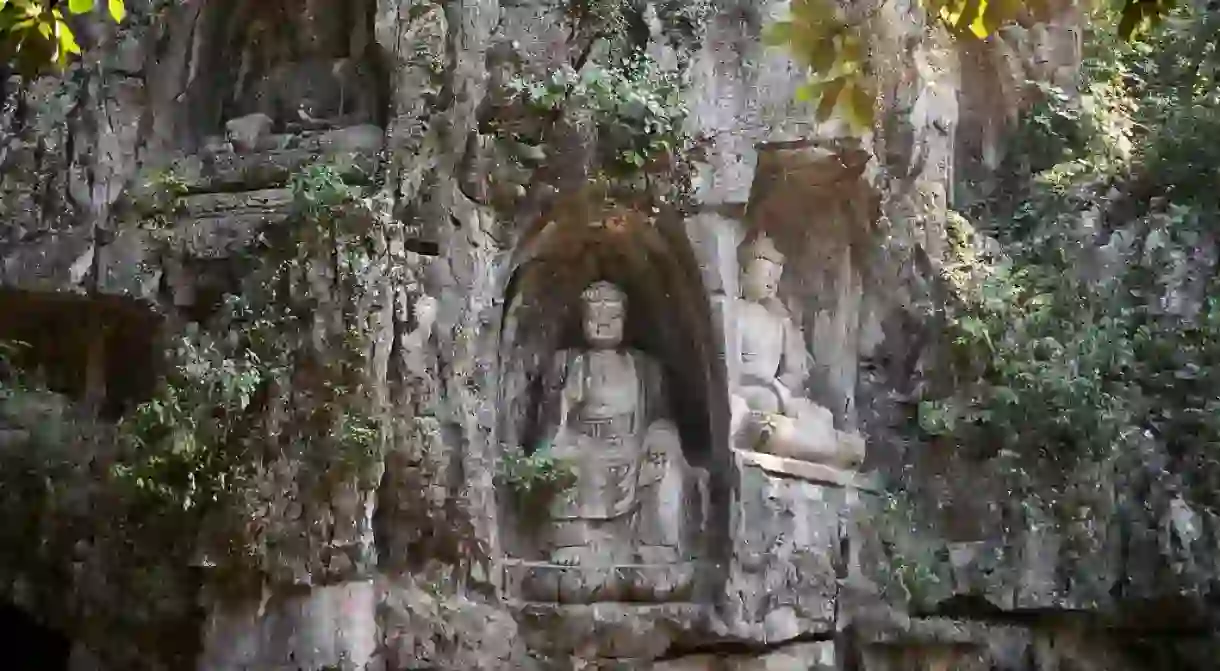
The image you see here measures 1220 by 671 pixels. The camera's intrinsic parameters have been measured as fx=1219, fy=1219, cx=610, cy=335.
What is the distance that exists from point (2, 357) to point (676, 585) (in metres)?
3.82

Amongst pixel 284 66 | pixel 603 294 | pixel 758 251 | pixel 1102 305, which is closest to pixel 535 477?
pixel 603 294

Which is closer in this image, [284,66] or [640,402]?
[640,402]

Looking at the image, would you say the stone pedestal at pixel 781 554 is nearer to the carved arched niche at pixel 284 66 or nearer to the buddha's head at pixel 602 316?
the buddha's head at pixel 602 316

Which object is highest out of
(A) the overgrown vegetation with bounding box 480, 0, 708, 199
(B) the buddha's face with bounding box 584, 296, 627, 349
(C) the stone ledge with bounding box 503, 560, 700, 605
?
(A) the overgrown vegetation with bounding box 480, 0, 708, 199

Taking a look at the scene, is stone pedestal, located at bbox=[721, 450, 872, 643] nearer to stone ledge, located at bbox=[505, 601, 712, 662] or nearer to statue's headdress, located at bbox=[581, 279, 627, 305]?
stone ledge, located at bbox=[505, 601, 712, 662]

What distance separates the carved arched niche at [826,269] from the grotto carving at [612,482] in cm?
85

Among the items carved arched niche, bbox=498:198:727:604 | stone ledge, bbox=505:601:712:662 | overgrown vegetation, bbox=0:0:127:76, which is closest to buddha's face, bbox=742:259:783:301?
carved arched niche, bbox=498:198:727:604

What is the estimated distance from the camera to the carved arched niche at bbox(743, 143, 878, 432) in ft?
21.3

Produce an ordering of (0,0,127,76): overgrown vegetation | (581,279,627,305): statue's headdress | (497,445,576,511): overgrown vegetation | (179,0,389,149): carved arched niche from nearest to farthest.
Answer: (0,0,127,76): overgrown vegetation < (497,445,576,511): overgrown vegetation < (581,279,627,305): statue's headdress < (179,0,389,149): carved arched niche

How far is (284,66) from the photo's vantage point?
22.9 feet

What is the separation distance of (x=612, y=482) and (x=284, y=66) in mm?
3088

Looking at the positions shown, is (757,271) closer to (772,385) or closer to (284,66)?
(772,385)

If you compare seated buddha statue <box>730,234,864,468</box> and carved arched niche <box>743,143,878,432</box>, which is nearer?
seated buddha statue <box>730,234,864,468</box>

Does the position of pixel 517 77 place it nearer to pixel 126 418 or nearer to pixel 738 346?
pixel 738 346
